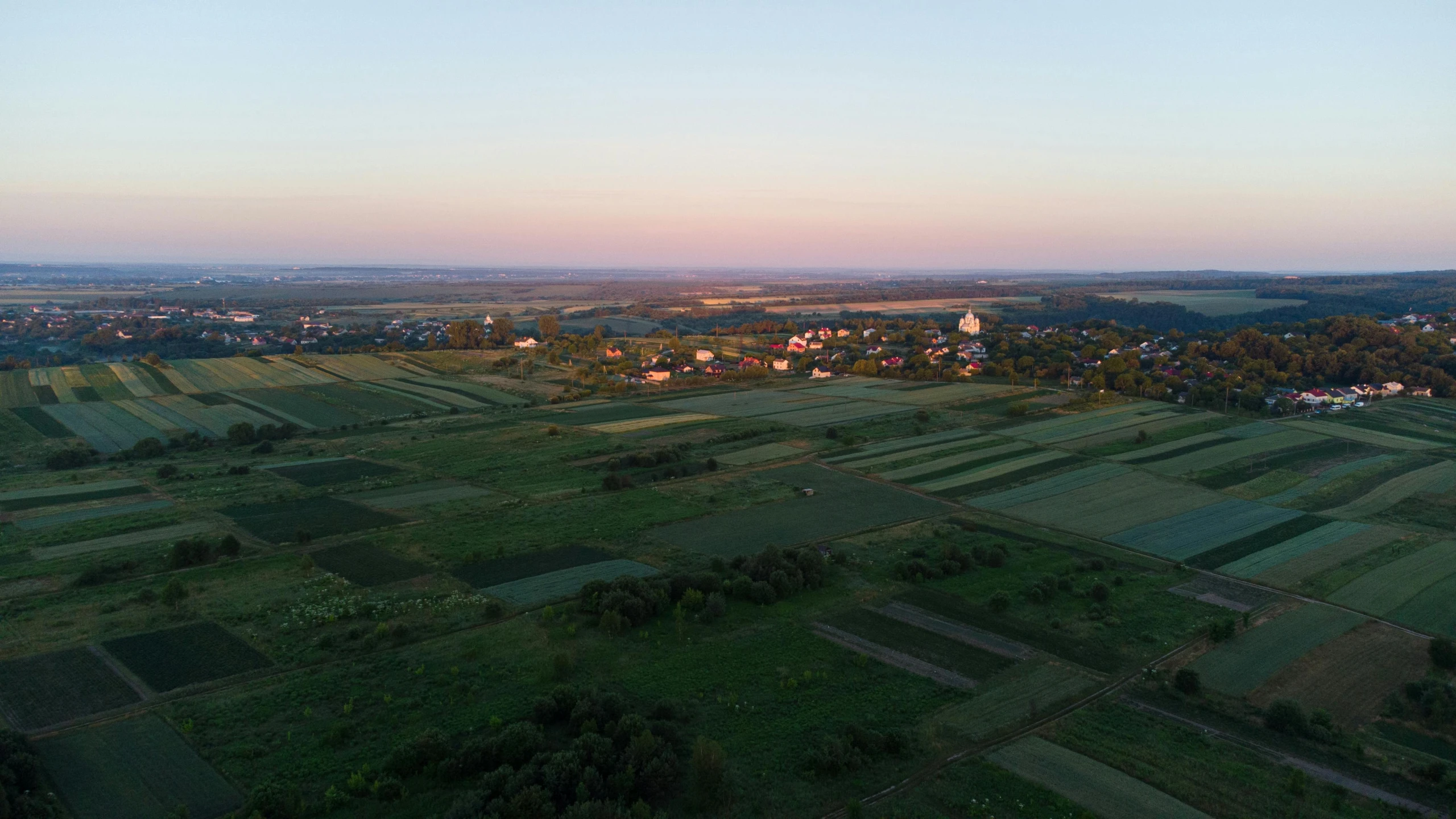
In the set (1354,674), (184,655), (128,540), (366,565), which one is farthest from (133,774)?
(1354,674)

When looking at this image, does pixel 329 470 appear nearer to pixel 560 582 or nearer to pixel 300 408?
pixel 300 408

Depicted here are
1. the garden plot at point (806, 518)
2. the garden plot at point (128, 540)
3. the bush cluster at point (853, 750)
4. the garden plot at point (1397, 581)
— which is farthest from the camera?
the garden plot at point (806, 518)

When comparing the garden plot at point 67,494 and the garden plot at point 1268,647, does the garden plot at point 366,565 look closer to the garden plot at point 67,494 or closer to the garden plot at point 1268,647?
the garden plot at point 67,494

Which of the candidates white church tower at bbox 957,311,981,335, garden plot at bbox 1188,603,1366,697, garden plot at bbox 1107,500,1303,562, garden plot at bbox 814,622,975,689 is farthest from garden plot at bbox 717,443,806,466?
white church tower at bbox 957,311,981,335

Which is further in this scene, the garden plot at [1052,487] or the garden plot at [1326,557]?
the garden plot at [1052,487]

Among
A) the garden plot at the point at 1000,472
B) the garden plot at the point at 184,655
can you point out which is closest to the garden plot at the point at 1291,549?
the garden plot at the point at 1000,472
